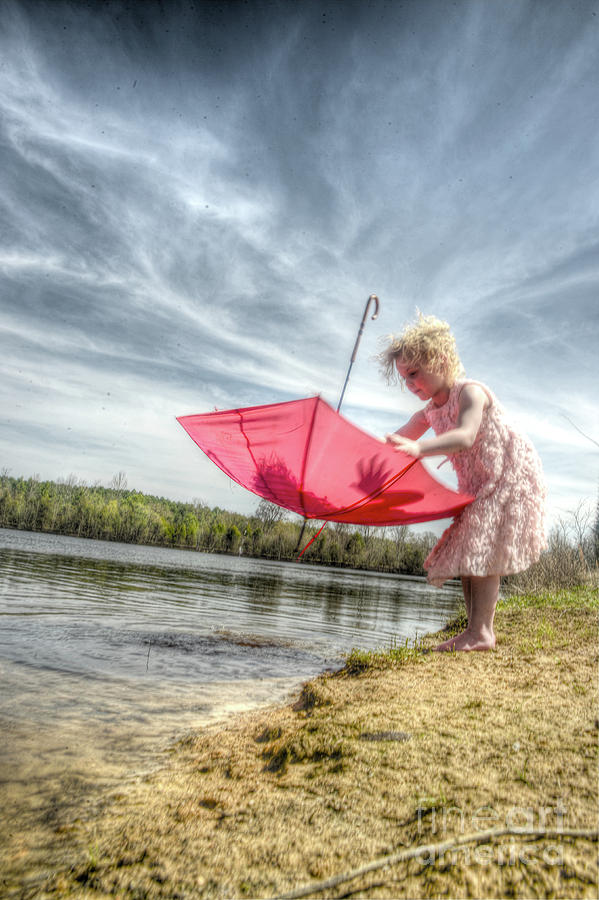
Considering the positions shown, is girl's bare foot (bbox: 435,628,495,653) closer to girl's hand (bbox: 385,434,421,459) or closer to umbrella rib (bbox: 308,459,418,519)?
umbrella rib (bbox: 308,459,418,519)

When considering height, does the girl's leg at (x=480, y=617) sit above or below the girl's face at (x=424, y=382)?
below

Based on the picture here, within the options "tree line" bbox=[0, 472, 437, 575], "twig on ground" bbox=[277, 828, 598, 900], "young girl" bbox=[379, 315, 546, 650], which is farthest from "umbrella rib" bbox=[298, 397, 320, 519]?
"tree line" bbox=[0, 472, 437, 575]

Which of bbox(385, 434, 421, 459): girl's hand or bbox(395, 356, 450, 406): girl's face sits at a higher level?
bbox(395, 356, 450, 406): girl's face

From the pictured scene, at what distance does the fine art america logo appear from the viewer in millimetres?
1019

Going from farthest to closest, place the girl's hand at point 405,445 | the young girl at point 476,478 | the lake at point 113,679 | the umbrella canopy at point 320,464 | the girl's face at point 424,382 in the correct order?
the girl's face at point 424,382, the umbrella canopy at point 320,464, the young girl at point 476,478, the girl's hand at point 405,445, the lake at point 113,679

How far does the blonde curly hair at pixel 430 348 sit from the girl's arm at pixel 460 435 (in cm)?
24

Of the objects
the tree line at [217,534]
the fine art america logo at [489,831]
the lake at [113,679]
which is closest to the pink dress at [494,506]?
the lake at [113,679]

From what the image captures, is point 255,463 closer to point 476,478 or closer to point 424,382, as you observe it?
point 424,382

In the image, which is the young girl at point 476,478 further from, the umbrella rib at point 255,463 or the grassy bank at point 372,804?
the umbrella rib at point 255,463

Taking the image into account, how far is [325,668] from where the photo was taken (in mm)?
4285

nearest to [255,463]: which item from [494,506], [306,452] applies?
[306,452]

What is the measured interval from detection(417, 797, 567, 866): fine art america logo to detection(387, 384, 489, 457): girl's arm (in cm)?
192

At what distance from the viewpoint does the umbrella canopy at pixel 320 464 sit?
3.28 meters

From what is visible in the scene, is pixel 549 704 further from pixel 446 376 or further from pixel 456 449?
pixel 446 376
